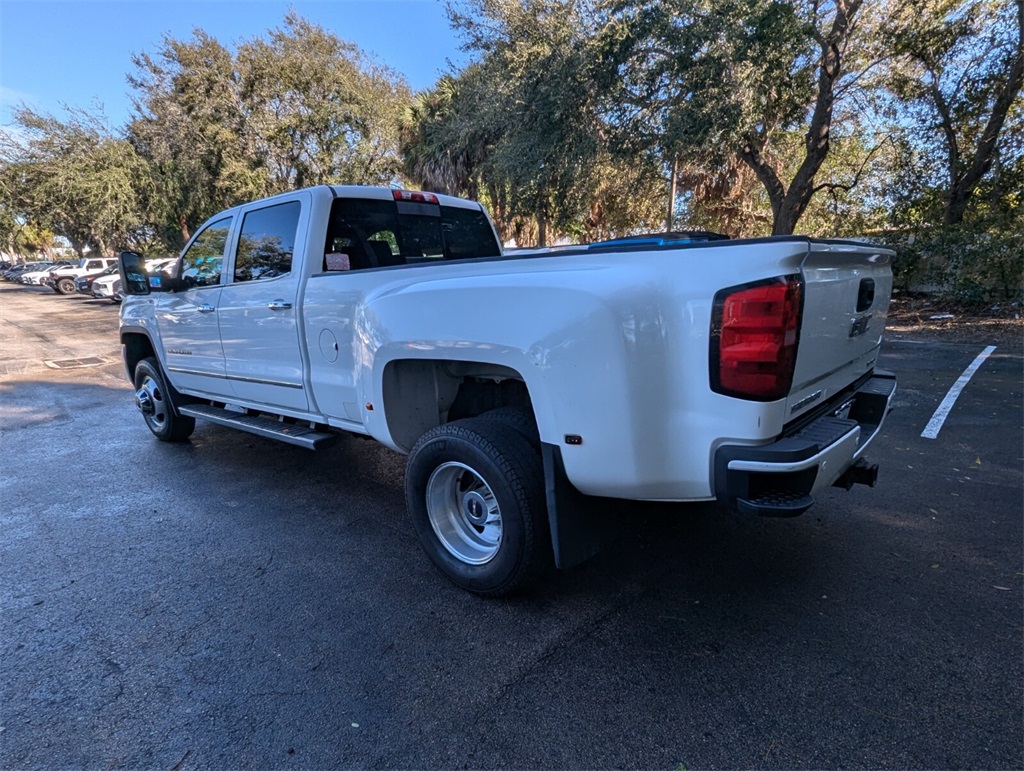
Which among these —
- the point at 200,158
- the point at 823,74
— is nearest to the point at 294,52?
the point at 200,158

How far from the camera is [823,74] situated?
41.5 feet

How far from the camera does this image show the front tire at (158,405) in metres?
5.47

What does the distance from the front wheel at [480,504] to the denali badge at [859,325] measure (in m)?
1.66

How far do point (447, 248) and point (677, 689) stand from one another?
340cm

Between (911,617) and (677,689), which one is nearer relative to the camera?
(677,689)

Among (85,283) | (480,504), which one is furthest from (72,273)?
(480,504)

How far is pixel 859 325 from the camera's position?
2850 mm

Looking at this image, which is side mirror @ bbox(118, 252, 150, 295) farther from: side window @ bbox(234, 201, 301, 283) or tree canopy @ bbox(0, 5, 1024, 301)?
tree canopy @ bbox(0, 5, 1024, 301)

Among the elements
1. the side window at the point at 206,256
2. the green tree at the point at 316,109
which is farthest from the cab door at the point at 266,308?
the green tree at the point at 316,109

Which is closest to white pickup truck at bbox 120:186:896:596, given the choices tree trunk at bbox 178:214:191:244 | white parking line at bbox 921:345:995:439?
white parking line at bbox 921:345:995:439

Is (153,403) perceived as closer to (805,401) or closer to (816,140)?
(805,401)

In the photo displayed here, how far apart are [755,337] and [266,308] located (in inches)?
126

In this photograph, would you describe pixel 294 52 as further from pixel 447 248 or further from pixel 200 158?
pixel 447 248

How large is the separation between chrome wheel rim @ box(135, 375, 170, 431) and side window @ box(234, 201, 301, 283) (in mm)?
2047
